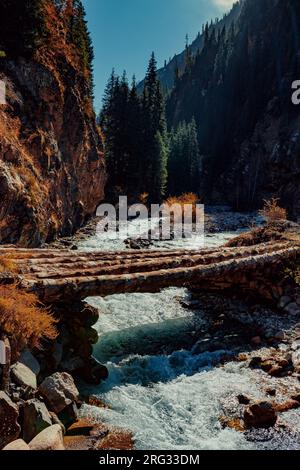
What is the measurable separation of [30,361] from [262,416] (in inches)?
204

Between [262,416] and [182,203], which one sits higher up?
[182,203]

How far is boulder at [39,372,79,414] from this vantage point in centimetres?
778

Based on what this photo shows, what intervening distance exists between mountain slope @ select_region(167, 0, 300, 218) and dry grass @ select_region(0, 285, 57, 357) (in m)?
63.0

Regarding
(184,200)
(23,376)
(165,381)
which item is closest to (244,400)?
(165,381)

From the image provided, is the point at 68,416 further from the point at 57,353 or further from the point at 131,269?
the point at 131,269

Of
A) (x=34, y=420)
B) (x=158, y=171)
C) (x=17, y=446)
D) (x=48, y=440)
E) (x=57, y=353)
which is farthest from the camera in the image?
(x=158, y=171)

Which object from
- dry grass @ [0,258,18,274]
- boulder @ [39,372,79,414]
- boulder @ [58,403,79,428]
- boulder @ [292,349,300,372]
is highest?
dry grass @ [0,258,18,274]

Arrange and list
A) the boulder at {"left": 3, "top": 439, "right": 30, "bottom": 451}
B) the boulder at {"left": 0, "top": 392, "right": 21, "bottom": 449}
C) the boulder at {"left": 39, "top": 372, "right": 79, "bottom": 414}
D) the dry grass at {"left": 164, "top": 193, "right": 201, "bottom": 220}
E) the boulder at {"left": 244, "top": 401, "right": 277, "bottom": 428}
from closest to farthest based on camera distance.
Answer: the boulder at {"left": 3, "top": 439, "right": 30, "bottom": 451}
the boulder at {"left": 0, "top": 392, "right": 21, "bottom": 449}
the boulder at {"left": 39, "top": 372, "right": 79, "bottom": 414}
the boulder at {"left": 244, "top": 401, "right": 277, "bottom": 428}
the dry grass at {"left": 164, "top": 193, "right": 201, "bottom": 220}

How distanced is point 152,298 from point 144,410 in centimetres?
896

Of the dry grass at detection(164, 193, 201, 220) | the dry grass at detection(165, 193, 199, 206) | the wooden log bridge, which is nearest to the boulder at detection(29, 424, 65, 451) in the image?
the wooden log bridge

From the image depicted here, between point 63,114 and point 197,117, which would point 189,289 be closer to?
point 63,114

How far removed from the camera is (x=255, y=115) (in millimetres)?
94562

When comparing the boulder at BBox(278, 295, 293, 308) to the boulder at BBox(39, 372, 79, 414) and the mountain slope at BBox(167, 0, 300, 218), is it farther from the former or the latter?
the mountain slope at BBox(167, 0, 300, 218)

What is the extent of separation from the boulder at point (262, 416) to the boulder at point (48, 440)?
4.18 metres
